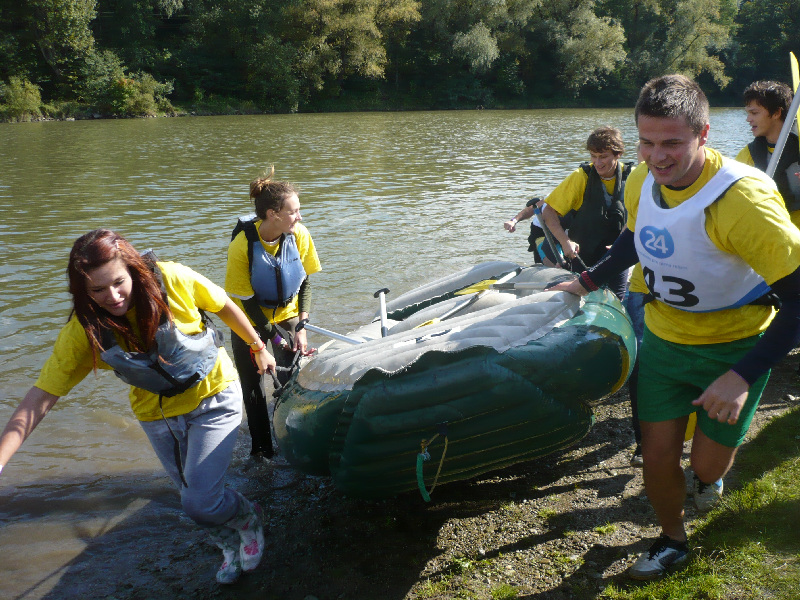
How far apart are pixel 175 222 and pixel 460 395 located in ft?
33.7

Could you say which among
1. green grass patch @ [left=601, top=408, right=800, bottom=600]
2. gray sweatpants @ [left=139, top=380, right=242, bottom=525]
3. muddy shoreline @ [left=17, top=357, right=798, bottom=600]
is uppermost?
gray sweatpants @ [left=139, top=380, right=242, bottom=525]

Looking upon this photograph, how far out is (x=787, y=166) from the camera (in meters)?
4.35

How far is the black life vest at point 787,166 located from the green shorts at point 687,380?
7.29 feet

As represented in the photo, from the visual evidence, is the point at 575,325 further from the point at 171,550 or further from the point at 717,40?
the point at 717,40

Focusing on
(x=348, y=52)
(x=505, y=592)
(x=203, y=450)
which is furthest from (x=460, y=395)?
(x=348, y=52)

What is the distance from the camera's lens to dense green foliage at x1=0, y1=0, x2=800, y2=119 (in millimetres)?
42688

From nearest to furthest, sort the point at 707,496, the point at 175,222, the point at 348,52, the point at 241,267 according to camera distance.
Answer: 1. the point at 707,496
2. the point at 241,267
3. the point at 175,222
4. the point at 348,52

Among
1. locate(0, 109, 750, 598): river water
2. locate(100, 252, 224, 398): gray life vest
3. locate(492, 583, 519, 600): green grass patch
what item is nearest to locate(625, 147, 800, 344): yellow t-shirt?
locate(492, 583, 519, 600): green grass patch

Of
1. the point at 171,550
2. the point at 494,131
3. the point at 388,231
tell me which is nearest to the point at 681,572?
the point at 171,550

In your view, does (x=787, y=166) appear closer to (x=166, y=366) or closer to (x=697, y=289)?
(x=697, y=289)

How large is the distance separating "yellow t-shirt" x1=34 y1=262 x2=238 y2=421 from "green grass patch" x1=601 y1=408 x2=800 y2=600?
1914 millimetres

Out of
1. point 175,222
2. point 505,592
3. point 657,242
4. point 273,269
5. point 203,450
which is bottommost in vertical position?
point 175,222

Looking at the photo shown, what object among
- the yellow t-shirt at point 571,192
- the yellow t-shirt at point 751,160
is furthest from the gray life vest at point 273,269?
the yellow t-shirt at point 751,160

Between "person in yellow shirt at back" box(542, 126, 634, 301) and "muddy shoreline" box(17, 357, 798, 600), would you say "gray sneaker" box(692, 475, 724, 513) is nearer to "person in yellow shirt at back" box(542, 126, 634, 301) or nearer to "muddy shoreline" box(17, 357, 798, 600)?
"muddy shoreline" box(17, 357, 798, 600)
